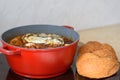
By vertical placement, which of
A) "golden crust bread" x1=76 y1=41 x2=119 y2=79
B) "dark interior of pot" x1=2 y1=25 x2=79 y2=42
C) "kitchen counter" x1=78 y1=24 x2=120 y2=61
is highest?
"dark interior of pot" x1=2 y1=25 x2=79 y2=42

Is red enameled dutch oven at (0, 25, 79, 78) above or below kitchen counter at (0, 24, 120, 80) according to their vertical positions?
above

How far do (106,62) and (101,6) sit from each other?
0.44 metres

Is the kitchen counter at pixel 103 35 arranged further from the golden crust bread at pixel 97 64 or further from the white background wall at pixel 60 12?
the golden crust bread at pixel 97 64

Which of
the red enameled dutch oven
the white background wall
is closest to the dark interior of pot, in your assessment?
the red enameled dutch oven

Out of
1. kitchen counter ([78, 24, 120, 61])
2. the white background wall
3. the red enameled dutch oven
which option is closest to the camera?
the red enameled dutch oven

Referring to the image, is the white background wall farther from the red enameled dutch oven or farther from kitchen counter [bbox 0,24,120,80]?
the red enameled dutch oven

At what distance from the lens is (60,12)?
86 centimetres

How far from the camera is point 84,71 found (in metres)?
0.57

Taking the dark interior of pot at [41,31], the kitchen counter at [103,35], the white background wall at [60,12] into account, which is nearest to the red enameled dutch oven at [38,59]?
the dark interior of pot at [41,31]

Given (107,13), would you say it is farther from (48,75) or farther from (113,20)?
(48,75)

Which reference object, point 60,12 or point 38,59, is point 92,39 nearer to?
point 60,12

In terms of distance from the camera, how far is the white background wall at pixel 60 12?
30.6 inches

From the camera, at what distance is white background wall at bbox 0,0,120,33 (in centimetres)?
78

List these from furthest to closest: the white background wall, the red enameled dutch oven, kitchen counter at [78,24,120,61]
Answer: kitchen counter at [78,24,120,61], the white background wall, the red enameled dutch oven
